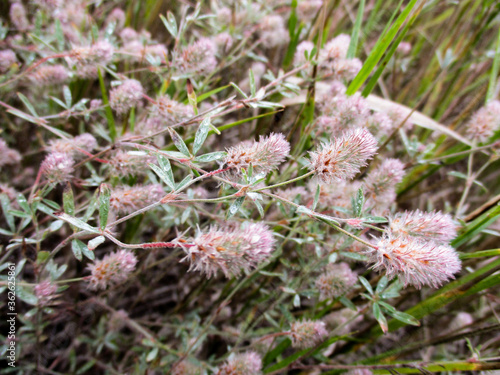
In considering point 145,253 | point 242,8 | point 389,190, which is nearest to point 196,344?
point 145,253

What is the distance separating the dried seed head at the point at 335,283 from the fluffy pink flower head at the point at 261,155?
1.73 ft

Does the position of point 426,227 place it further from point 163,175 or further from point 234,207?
point 163,175

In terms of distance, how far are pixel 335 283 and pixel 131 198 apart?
2.45 feet

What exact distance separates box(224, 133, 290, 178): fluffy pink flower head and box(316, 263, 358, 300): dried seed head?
528 mm

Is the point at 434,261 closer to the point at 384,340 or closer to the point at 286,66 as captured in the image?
the point at 286,66

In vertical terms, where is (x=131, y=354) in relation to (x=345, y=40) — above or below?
below

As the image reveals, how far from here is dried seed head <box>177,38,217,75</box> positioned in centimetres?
127

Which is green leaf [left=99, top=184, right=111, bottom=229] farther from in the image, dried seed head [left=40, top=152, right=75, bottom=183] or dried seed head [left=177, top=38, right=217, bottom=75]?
dried seed head [left=177, top=38, right=217, bottom=75]

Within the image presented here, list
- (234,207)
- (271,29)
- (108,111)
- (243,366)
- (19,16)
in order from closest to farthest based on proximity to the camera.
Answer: (234,207), (243,366), (108,111), (19,16), (271,29)

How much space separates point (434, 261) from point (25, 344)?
1.60 metres

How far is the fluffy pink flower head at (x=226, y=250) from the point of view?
79 centimetres

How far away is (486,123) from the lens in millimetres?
1445

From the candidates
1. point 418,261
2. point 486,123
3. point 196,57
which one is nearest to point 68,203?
point 196,57

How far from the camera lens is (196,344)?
1313 millimetres
